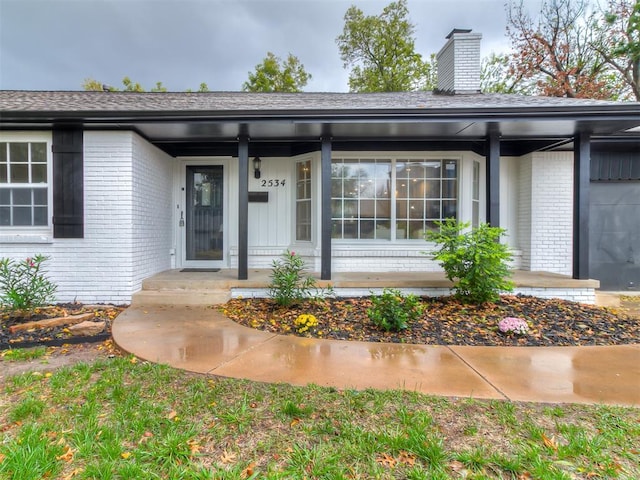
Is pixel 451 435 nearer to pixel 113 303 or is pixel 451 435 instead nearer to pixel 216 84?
pixel 113 303

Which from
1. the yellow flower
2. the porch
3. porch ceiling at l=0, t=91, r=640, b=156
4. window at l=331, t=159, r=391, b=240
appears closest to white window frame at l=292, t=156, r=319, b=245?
window at l=331, t=159, r=391, b=240

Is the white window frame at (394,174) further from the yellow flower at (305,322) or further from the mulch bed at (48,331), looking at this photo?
the mulch bed at (48,331)

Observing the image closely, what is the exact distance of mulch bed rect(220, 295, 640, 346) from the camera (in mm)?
3744

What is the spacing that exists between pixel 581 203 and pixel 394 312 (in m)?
3.97

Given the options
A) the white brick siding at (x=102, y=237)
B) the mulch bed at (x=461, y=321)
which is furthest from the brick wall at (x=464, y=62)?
the white brick siding at (x=102, y=237)

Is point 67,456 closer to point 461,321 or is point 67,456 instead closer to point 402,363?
point 402,363

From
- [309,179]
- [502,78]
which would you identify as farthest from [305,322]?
[502,78]

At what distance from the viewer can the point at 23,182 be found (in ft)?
16.9

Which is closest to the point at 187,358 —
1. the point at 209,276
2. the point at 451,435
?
the point at 451,435

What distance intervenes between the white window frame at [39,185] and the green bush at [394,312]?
503cm

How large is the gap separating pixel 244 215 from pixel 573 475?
4769mm

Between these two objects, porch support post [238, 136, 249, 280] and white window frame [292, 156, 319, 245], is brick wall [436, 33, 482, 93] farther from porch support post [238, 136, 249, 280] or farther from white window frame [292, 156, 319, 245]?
porch support post [238, 136, 249, 280]

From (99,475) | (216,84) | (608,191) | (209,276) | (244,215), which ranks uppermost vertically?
(216,84)

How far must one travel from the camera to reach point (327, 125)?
5.09 meters
